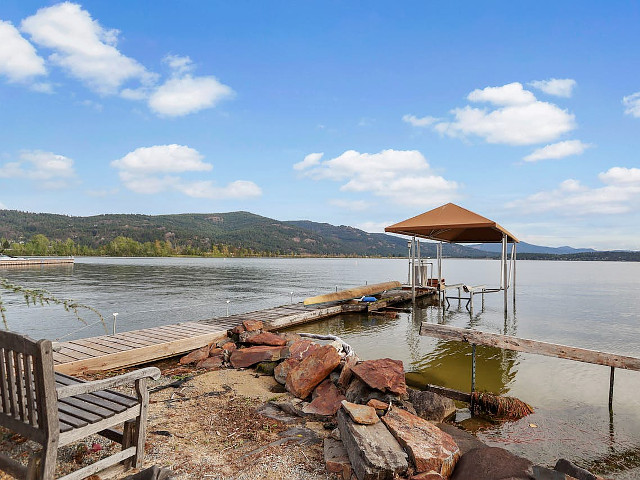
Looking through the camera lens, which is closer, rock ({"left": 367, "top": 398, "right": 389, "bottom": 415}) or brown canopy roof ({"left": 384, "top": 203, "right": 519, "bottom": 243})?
rock ({"left": 367, "top": 398, "right": 389, "bottom": 415})

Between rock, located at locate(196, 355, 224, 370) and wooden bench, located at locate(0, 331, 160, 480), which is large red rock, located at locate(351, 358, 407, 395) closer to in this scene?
wooden bench, located at locate(0, 331, 160, 480)

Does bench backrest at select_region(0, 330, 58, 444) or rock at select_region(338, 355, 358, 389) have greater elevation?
bench backrest at select_region(0, 330, 58, 444)

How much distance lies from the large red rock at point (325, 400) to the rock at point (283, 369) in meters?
0.76

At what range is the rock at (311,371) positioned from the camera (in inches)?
228

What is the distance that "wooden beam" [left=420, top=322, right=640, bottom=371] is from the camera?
575 centimetres

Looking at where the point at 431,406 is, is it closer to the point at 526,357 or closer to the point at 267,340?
the point at 267,340

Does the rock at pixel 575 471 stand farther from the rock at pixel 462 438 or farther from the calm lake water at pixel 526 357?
the calm lake water at pixel 526 357

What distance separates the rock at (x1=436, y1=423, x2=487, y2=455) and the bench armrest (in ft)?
10.8

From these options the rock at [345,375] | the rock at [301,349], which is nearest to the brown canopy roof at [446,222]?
the rock at [301,349]

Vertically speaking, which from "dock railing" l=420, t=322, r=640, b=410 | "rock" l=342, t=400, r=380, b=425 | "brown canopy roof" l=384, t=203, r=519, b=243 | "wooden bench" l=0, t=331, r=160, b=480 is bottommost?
"rock" l=342, t=400, r=380, b=425

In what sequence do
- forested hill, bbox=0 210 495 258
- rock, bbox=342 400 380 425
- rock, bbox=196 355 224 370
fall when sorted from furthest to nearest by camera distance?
forested hill, bbox=0 210 495 258
rock, bbox=196 355 224 370
rock, bbox=342 400 380 425

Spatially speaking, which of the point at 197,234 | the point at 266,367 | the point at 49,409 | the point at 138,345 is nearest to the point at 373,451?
the point at 49,409

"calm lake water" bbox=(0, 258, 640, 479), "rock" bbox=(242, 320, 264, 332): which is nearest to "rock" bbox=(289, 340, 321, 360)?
"rock" bbox=(242, 320, 264, 332)

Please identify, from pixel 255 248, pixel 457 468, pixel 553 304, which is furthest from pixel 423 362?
pixel 255 248
